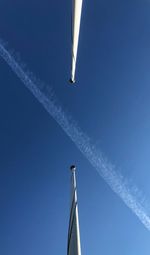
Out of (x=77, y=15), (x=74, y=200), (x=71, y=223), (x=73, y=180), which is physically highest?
(x=77, y=15)

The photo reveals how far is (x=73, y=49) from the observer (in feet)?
53.2

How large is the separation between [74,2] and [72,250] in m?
10.9

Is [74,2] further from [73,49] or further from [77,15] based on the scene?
[73,49]

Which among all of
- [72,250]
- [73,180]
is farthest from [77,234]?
[73,180]

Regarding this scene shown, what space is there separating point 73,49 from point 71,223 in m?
8.74

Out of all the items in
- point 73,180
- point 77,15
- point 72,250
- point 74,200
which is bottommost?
point 72,250

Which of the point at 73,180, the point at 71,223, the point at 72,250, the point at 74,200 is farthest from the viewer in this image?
the point at 73,180

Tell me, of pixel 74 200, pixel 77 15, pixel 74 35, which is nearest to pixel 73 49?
pixel 74 35

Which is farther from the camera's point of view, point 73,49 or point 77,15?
point 73,49

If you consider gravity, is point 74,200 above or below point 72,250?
above

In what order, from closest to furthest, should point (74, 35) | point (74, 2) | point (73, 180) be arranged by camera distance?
point (74, 2) < point (74, 35) < point (73, 180)

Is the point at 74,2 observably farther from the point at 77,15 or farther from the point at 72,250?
the point at 72,250

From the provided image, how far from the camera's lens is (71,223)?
18.1 m

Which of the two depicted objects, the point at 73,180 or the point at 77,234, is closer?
the point at 77,234
